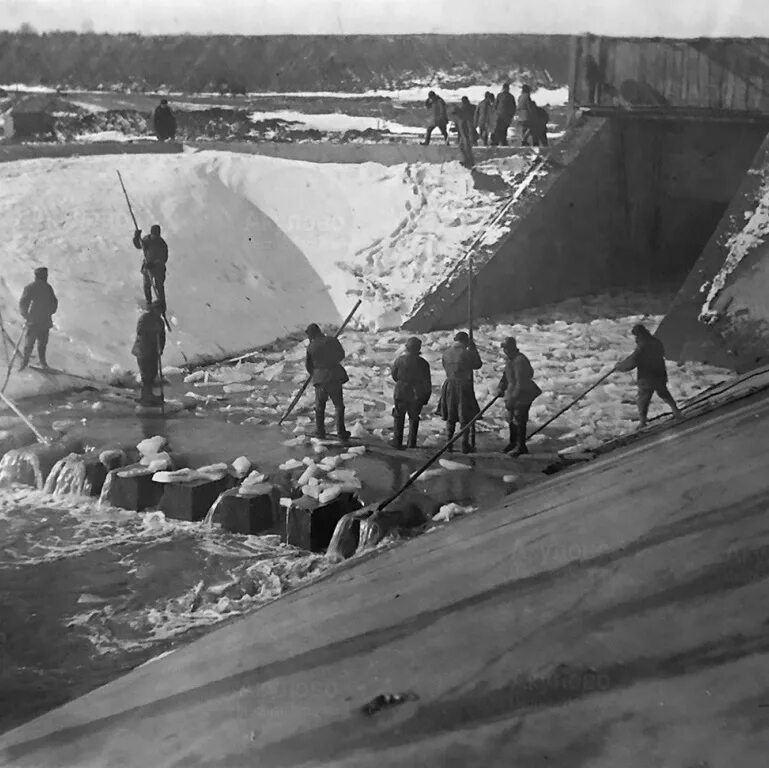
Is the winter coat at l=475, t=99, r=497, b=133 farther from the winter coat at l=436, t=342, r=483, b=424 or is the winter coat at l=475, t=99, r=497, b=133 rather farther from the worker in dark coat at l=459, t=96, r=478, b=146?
the winter coat at l=436, t=342, r=483, b=424

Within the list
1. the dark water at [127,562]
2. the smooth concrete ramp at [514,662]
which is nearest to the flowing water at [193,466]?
the dark water at [127,562]

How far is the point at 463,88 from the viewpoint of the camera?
280cm

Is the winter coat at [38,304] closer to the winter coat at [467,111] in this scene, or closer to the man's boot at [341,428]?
the man's boot at [341,428]

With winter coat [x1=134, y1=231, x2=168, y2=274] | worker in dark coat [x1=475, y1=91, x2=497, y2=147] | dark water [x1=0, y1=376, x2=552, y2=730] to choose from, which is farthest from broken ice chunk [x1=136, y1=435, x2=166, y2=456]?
worker in dark coat [x1=475, y1=91, x2=497, y2=147]

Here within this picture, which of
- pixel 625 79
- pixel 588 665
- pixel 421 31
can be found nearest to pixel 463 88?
pixel 421 31

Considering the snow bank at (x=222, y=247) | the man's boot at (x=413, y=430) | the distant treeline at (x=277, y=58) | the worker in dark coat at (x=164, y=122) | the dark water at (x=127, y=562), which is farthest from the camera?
the snow bank at (x=222, y=247)

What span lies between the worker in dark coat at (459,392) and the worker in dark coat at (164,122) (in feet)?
4.09

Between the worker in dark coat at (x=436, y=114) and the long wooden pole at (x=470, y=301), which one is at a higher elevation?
the worker in dark coat at (x=436, y=114)

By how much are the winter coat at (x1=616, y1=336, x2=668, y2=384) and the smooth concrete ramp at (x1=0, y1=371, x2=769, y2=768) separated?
3.79 ft

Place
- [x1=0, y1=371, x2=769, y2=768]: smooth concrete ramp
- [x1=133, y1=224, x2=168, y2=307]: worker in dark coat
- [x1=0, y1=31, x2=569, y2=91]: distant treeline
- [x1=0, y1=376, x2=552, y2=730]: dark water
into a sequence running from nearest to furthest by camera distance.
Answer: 1. [x1=0, y1=371, x2=769, y2=768]: smooth concrete ramp
2. [x1=0, y1=376, x2=552, y2=730]: dark water
3. [x1=0, y1=31, x2=569, y2=91]: distant treeline
4. [x1=133, y1=224, x2=168, y2=307]: worker in dark coat

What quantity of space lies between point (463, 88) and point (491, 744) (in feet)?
7.42

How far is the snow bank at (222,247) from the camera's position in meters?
3.32

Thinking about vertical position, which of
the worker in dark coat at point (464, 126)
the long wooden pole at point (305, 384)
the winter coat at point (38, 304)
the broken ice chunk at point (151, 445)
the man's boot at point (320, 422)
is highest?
the worker in dark coat at point (464, 126)

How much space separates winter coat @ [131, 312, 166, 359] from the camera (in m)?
3.41
